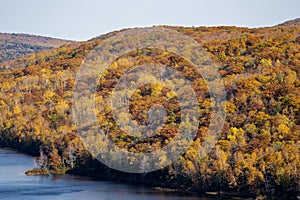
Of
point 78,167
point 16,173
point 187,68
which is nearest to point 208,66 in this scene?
point 187,68

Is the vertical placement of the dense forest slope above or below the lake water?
above

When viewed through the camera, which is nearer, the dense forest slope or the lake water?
the dense forest slope

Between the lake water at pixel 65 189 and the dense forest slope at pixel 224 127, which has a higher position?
the dense forest slope at pixel 224 127

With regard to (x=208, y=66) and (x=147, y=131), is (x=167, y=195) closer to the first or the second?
(x=147, y=131)

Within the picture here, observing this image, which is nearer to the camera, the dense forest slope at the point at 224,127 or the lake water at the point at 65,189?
the dense forest slope at the point at 224,127
